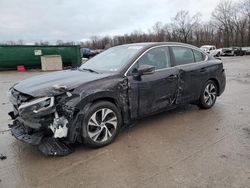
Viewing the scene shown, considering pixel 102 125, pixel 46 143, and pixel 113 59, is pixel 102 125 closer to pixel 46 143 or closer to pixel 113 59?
pixel 46 143

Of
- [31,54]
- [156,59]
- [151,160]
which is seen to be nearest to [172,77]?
[156,59]

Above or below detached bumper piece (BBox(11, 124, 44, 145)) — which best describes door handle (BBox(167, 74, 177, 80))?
above

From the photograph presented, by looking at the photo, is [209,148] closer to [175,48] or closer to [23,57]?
[175,48]

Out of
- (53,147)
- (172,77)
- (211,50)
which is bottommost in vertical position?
(53,147)

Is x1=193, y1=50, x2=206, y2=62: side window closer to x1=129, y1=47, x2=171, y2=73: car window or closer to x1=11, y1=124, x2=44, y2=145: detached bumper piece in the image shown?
x1=129, y1=47, x2=171, y2=73: car window

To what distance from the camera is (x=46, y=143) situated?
341 cm

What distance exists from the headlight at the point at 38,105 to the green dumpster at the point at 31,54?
50.4 feet

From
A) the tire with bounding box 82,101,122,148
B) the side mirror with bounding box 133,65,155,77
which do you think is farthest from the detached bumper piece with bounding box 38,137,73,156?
the side mirror with bounding box 133,65,155,77

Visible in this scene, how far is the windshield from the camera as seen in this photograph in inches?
166

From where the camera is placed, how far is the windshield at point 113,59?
421 cm

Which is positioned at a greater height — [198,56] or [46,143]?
[198,56]

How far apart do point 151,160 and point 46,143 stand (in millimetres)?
1488

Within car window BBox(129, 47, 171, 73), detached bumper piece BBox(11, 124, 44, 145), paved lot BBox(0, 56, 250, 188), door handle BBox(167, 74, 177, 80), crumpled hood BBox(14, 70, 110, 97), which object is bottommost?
paved lot BBox(0, 56, 250, 188)

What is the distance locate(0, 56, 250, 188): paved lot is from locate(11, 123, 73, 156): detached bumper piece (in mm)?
116
